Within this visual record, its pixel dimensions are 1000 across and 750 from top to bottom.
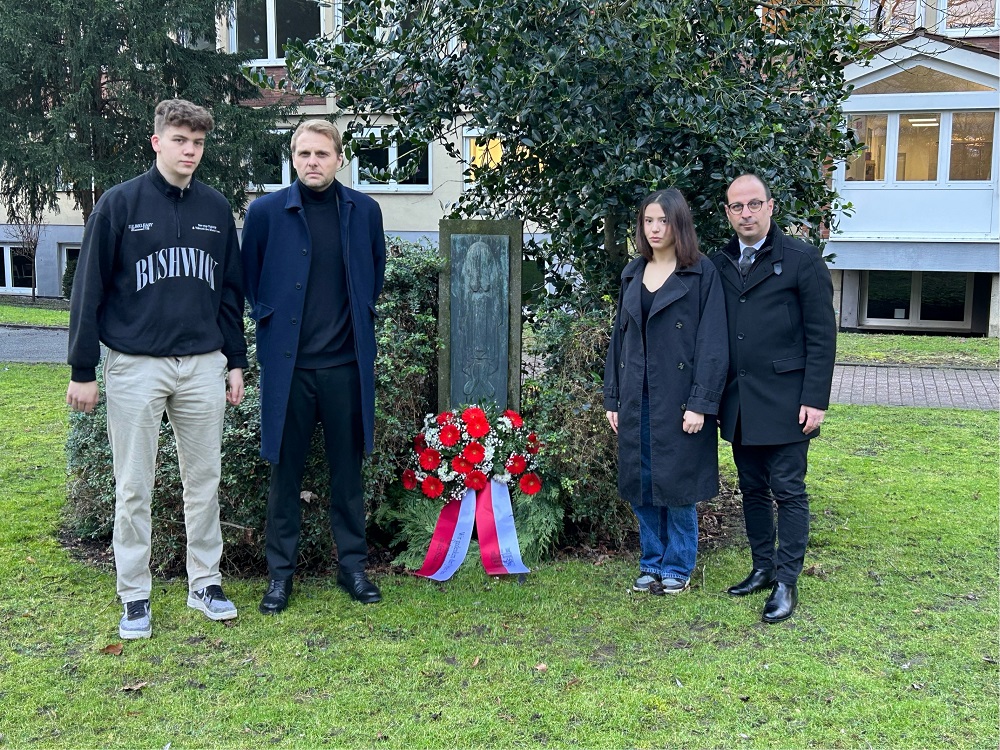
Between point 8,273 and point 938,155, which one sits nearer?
point 938,155

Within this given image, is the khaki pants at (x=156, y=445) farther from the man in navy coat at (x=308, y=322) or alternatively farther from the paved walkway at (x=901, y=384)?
the paved walkway at (x=901, y=384)

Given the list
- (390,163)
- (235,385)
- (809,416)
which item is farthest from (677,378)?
(390,163)

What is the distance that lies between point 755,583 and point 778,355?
3.77 feet

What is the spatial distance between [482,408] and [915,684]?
2576mm

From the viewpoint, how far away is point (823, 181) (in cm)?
560

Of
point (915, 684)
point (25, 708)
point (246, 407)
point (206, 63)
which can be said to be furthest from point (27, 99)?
point (915, 684)

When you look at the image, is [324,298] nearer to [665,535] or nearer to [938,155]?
[665,535]

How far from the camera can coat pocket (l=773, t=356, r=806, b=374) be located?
4.31 m

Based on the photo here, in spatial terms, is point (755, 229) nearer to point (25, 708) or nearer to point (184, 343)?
point (184, 343)

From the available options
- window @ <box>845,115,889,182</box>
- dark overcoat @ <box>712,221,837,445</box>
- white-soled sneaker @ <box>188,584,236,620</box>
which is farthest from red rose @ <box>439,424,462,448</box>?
window @ <box>845,115,889,182</box>

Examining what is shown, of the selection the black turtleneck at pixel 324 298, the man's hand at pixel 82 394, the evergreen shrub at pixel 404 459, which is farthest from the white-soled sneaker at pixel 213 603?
the black turtleneck at pixel 324 298

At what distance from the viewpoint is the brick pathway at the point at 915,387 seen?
10.5 m

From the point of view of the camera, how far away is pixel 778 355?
4.34 metres

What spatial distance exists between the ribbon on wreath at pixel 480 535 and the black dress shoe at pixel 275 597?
2.39ft
